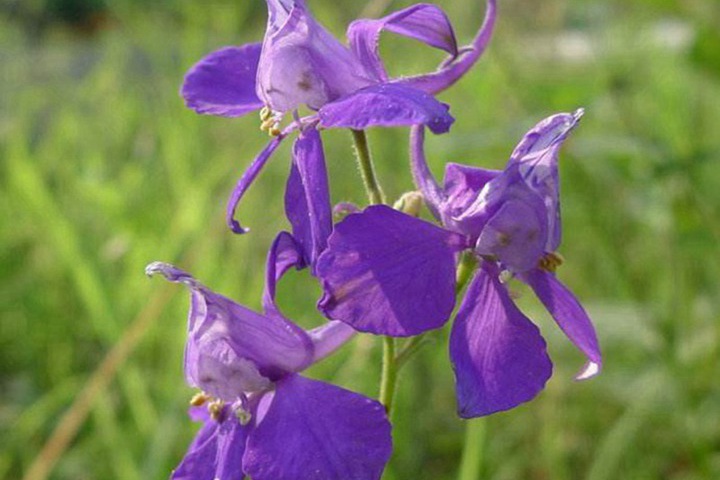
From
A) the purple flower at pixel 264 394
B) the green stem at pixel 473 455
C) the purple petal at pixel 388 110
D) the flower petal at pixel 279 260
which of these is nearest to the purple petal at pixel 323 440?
the purple flower at pixel 264 394

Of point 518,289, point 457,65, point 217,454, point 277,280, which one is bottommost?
point 518,289

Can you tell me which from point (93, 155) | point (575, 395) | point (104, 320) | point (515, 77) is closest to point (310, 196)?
point (104, 320)

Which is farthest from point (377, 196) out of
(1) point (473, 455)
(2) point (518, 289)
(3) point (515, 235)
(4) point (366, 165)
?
(2) point (518, 289)

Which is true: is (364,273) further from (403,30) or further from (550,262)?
(403,30)

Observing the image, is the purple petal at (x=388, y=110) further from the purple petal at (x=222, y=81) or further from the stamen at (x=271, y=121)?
the purple petal at (x=222, y=81)

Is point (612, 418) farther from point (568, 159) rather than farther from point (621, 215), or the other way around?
point (568, 159)
